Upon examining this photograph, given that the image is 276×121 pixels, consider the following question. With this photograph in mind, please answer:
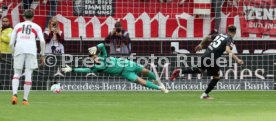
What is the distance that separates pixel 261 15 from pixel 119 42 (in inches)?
187

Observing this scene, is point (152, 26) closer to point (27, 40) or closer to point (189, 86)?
point (189, 86)

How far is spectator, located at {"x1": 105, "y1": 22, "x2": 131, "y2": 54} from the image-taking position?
25.6 m

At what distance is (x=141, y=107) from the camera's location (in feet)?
59.2

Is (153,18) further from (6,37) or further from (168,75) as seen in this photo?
(6,37)

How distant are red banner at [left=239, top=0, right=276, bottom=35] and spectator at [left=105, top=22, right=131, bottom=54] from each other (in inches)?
161

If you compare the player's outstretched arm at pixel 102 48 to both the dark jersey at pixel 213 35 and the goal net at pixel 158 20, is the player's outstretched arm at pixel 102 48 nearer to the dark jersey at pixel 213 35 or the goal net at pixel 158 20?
the dark jersey at pixel 213 35

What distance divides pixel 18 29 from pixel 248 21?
10334 mm

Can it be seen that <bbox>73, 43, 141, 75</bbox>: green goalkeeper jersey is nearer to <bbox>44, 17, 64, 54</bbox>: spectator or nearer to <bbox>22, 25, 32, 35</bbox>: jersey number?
Answer: <bbox>44, 17, 64, 54</bbox>: spectator

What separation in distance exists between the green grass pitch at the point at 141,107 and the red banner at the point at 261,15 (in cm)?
281

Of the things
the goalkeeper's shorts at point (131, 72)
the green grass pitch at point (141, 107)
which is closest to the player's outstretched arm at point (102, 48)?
the goalkeeper's shorts at point (131, 72)

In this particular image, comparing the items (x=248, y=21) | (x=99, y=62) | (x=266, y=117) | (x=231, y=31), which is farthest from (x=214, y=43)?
(x=266, y=117)

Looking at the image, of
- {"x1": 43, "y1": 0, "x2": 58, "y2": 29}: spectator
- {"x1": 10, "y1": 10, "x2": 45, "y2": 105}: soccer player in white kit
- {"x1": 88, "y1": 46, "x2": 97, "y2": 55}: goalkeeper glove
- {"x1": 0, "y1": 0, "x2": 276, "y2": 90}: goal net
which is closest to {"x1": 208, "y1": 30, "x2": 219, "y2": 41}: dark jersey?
{"x1": 0, "y1": 0, "x2": 276, "y2": 90}: goal net

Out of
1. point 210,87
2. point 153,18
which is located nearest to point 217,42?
point 210,87

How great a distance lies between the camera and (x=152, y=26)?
27109mm
